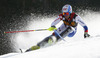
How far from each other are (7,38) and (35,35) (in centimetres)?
274

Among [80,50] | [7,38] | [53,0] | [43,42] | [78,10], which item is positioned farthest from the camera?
[53,0]

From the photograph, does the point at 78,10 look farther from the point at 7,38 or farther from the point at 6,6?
the point at 7,38

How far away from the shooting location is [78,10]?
19.1 metres

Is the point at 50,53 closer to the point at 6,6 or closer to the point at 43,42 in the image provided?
the point at 43,42

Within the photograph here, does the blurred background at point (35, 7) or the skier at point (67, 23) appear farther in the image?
the blurred background at point (35, 7)

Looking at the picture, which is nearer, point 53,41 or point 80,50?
point 80,50

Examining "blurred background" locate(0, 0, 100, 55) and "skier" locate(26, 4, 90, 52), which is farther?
"blurred background" locate(0, 0, 100, 55)

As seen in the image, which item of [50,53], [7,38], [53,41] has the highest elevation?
[50,53]

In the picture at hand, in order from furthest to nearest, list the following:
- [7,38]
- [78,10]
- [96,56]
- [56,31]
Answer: [78,10], [7,38], [56,31], [96,56]

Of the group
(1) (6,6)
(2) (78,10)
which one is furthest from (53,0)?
(1) (6,6)

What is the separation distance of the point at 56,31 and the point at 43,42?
608mm

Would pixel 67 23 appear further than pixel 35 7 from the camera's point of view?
No

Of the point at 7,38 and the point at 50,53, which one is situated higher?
the point at 50,53

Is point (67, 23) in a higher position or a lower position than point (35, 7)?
higher
